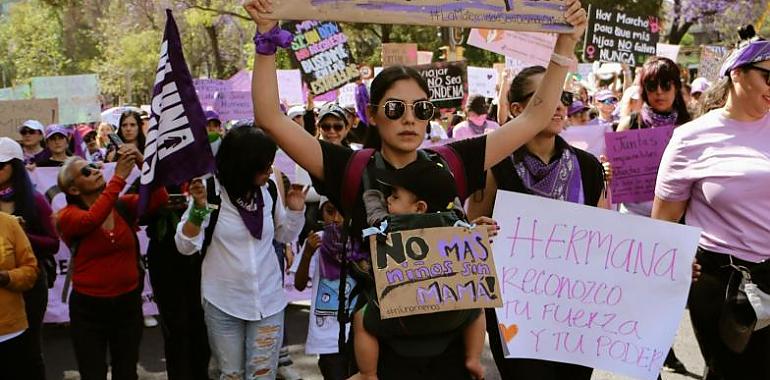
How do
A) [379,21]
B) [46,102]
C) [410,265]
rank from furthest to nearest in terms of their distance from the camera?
[46,102] → [379,21] → [410,265]

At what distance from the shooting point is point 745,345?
3.38 metres

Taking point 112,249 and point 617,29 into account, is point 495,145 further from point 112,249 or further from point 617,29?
point 617,29

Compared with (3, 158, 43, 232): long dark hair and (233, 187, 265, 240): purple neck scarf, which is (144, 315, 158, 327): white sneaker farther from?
(233, 187, 265, 240): purple neck scarf

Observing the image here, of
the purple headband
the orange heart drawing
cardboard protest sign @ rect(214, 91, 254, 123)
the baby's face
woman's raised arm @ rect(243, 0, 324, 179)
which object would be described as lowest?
the orange heart drawing

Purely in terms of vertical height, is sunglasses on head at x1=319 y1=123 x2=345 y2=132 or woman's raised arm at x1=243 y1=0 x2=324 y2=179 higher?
woman's raised arm at x1=243 y1=0 x2=324 y2=179

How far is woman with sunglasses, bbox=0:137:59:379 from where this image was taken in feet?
14.9

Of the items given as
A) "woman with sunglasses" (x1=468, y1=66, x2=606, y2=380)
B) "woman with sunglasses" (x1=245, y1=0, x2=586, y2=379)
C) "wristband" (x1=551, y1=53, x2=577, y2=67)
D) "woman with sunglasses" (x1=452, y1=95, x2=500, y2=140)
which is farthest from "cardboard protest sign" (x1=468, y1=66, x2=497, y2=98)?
"woman with sunglasses" (x1=245, y1=0, x2=586, y2=379)

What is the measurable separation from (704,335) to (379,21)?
2.12 meters

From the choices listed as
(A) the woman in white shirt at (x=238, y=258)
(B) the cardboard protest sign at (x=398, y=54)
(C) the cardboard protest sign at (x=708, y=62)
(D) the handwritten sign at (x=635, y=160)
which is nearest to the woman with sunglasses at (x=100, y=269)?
(A) the woman in white shirt at (x=238, y=258)

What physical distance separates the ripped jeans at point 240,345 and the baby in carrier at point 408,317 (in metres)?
1.71

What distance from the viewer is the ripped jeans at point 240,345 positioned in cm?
409

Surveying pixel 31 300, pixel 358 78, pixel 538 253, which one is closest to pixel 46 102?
pixel 358 78

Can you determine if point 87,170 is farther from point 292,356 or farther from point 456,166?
point 456,166

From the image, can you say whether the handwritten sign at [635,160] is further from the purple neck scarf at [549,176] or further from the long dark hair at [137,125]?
the long dark hair at [137,125]
